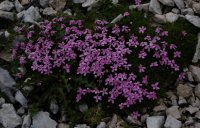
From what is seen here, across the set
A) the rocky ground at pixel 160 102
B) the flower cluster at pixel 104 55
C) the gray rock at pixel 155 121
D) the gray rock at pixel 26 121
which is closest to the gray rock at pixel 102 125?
the rocky ground at pixel 160 102

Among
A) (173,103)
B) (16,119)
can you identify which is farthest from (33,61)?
(173,103)

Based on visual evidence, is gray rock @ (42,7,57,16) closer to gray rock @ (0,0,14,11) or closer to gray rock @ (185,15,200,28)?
gray rock @ (0,0,14,11)

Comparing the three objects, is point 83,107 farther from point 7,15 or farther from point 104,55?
point 7,15

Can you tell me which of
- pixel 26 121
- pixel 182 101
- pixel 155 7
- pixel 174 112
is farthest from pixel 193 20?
pixel 26 121

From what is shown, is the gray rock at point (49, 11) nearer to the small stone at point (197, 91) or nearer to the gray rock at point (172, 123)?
the small stone at point (197, 91)

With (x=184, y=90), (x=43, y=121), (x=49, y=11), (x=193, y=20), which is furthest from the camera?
(x=49, y=11)

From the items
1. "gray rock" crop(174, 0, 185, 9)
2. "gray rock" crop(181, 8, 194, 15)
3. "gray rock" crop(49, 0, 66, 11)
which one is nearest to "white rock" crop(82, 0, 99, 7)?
"gray rock" crop(49, 0, 66, 11)
